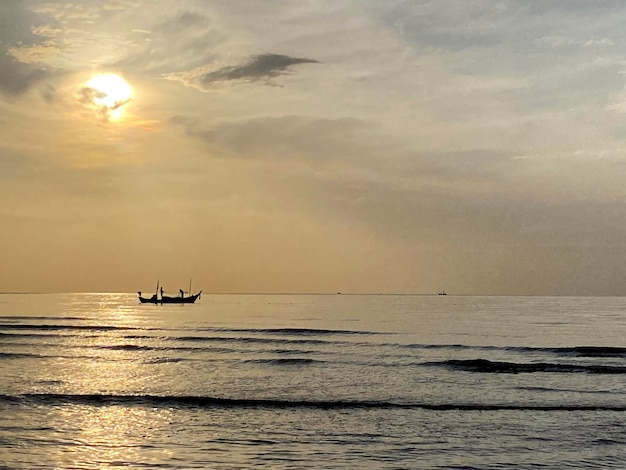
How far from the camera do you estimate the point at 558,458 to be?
64.3ft

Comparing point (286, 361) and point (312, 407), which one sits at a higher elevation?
point (312, 407)

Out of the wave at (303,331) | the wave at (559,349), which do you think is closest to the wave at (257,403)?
the wave at (559,349)

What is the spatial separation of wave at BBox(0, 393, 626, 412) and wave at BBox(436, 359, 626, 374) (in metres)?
12.6

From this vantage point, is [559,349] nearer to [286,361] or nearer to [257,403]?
[286,361]

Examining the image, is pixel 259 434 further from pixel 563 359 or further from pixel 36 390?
Result: pixel 563 359

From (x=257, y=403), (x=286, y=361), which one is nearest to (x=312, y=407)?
(x=257, y=403)

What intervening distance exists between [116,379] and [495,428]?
2074 cm

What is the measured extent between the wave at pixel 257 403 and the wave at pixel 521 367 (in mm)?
12620

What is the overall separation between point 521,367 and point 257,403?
68.5 feet

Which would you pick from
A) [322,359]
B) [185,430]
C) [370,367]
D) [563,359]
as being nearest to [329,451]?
[185,430]

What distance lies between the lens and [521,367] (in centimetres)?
4272

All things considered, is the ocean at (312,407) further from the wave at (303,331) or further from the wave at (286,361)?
the wave at (303,331)

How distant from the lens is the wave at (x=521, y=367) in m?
41.2

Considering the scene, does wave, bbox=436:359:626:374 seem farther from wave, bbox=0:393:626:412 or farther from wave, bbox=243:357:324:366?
wave, bbox=0:393:626:412
